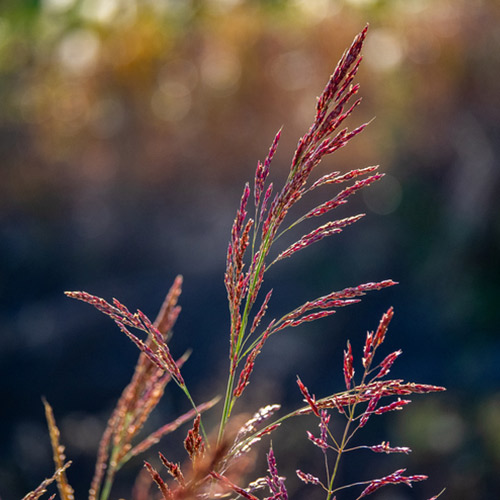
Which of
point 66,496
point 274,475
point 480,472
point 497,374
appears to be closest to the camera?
point 274,475

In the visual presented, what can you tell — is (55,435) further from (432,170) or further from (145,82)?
(145,82)

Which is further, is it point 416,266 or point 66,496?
point 416,266

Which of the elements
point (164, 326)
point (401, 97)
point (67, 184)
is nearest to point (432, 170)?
point (401, 97)

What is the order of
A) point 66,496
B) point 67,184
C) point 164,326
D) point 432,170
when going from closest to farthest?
point 66,496
point 164,326
point 432,170
point 67,184

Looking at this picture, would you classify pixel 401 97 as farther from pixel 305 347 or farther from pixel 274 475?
pixel 274 475

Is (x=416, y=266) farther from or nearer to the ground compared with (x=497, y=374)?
farther from the ground

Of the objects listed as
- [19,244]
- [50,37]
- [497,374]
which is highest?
[50,37]
